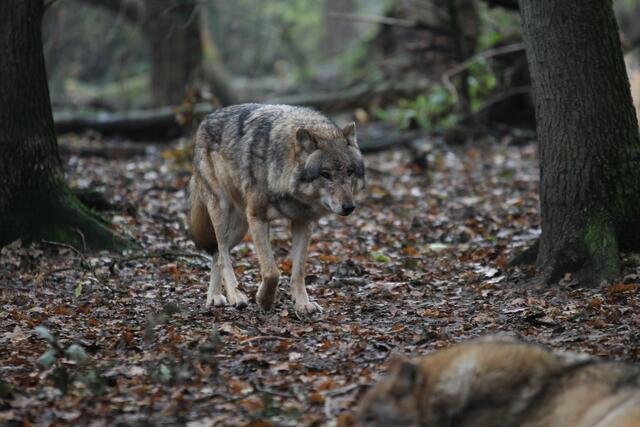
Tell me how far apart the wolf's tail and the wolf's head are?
1.45 m

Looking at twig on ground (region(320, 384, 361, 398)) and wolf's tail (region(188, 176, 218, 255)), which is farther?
wolf's tail (region(188, 176, 218, 255))

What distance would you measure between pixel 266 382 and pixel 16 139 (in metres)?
5.09

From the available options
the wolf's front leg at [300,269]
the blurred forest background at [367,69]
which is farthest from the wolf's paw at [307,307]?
the blurred forest background at [367,69]

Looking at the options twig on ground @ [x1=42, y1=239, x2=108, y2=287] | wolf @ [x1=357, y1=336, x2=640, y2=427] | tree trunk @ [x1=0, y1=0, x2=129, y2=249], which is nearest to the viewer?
wolf @ [x1=357, y1=336, x2=640, y2=427]

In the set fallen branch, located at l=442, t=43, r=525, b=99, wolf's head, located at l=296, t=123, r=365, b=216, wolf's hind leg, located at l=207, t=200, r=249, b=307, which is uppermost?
fallen branch, located at l=442, t=43, r=525, b=99

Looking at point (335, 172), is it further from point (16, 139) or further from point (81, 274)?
point (16, 139)

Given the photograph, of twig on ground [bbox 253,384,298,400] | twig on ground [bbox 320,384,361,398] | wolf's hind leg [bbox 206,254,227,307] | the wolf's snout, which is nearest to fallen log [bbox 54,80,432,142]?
wolf's hind leg [bbox 206,254,227,307]

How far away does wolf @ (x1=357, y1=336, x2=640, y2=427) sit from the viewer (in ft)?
13.6

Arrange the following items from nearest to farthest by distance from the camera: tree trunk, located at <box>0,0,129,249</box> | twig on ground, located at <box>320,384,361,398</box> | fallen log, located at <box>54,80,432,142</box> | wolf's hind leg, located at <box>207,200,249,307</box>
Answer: twig on ground, located at <box>320,384,361,398</box> → wolf's hind leg, located at <box>207,200,249,307</box> → tree trunk, located at <box>0,0,129,249</box> → fallen log, located at <box>54,80,432,142</box>

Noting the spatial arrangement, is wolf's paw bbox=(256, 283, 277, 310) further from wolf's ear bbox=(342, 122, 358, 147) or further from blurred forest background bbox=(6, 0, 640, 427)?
wolf's ear bbox=(342, 122, 358, 147)

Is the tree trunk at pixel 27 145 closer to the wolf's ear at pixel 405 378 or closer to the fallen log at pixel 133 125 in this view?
the wolf's ear at pixel 405 378

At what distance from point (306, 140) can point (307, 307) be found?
1526 millimetres

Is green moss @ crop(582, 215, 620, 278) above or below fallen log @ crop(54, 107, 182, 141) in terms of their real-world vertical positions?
below

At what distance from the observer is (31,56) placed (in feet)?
30.4
